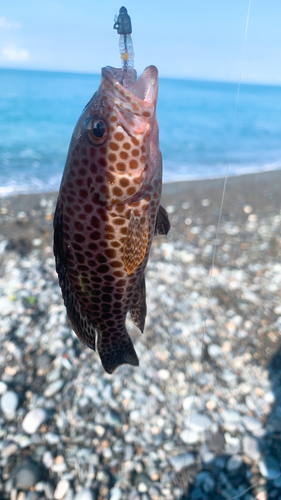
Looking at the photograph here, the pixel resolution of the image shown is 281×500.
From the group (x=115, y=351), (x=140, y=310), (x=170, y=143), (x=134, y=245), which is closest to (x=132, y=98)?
(x=134, y=245)

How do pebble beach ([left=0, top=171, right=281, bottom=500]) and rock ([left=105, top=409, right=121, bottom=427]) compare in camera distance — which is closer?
pebble beach ([left=0, top=171, right=281, bottom=500])

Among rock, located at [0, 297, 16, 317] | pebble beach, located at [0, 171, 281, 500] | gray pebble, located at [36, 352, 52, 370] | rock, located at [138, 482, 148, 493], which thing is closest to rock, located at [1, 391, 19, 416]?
pebble beach, located at [0, 171, 281, 500]

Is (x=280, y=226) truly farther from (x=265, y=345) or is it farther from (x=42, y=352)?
(x=42, y=352)

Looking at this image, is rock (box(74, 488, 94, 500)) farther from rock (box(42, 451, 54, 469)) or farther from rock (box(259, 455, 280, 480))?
rock (box(259, 455, 280, 480))

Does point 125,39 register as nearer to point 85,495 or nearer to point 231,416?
point 85,495

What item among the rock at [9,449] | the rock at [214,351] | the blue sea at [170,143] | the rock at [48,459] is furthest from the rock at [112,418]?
Result: the blue sea at [170,143]

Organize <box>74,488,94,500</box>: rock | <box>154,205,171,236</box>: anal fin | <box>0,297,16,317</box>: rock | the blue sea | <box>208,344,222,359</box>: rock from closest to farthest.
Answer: <box>154,205,171,236</box>: anal fin → <box>74,488,94,500</box>: rock → <box>208,344,222,359</box>: rock → <box>0,297,16,317</box>: rock → the blue sea

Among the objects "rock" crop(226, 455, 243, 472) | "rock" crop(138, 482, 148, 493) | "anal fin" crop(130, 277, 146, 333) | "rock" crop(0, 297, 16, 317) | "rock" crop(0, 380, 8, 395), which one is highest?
"anal fin" crop(130, 277, 146, 333)
